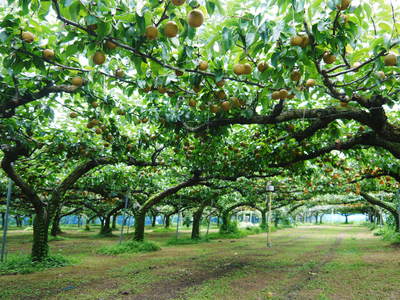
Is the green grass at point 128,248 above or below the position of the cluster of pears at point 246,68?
below

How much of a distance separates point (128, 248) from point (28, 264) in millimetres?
4167

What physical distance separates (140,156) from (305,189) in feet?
31.3

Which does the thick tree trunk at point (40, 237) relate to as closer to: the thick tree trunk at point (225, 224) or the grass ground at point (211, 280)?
the grass ground at point (211, 280)

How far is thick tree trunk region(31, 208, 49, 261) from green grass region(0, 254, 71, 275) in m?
0.17

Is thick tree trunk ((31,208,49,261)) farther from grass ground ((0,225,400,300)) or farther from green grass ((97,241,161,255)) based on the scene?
green grass ((97,241,161,255))

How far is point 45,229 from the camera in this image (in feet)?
28.0

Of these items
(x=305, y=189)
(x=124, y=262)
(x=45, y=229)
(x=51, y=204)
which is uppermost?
(x=305, y=189)

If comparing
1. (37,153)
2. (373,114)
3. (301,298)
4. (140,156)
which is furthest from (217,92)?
(37,153)

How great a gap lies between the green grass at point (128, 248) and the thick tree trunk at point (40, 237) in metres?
3.15

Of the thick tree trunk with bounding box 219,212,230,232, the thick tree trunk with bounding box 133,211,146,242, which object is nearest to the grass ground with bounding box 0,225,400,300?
the thick tree trunk with bounding box 133,211,146,242

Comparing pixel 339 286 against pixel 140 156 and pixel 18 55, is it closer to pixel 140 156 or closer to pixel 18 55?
pixel 140 156

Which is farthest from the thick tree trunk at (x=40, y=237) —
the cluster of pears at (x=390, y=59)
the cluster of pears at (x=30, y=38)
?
the cluster of pears at (x=390, y=59)

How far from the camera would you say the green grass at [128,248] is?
11.5 m

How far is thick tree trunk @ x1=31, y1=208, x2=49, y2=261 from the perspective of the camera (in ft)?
27.5
